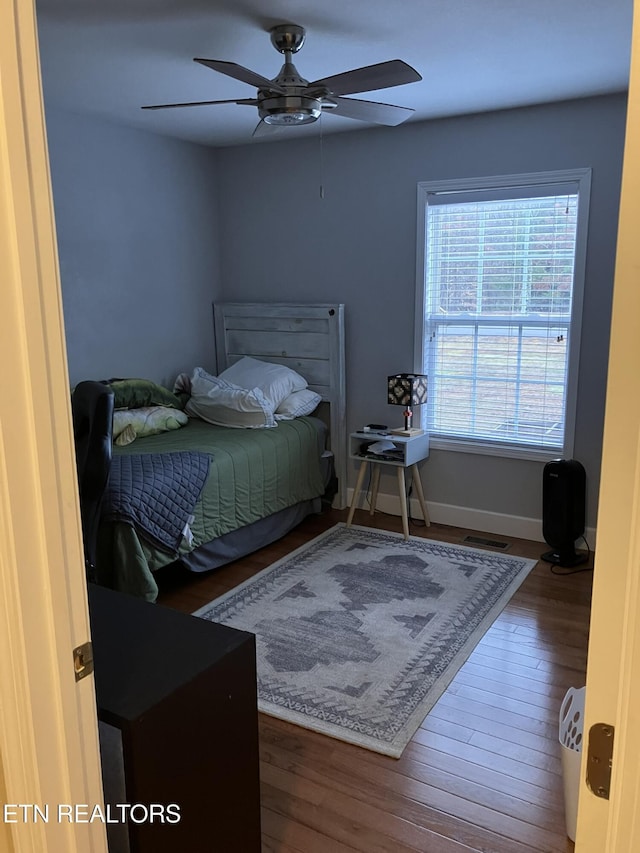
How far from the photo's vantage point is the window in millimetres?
3809

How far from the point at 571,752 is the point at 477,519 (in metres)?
2.55

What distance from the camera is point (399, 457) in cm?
413

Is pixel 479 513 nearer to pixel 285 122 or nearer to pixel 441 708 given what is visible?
pixel 441 708

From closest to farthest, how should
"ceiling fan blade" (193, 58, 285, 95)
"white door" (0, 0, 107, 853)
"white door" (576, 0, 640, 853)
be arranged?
1. "white door" (576, 0, 640, 853)
2. "white door" (0, 0, 107, 853)
3. "ceiling fan blade" (193, 58, 285, 95)

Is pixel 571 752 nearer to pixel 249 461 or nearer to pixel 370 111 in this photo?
pixel 249 461

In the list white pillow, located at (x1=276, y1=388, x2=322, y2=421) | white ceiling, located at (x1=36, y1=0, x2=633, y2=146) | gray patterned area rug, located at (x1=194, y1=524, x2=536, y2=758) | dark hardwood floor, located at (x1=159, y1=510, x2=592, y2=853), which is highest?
white ceiling, located at (x1=36, y1=0, x2=633, y2=146)

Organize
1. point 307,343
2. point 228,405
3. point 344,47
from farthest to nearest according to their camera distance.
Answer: point 307,343, point 228,405, point 344,47

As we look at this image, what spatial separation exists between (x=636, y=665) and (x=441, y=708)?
2.02 metres

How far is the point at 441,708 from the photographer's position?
8.21ft

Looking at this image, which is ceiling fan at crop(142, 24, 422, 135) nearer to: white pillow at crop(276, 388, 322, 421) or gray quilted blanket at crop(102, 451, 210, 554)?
gray quilted blanket at crop(102, 451, 210, 554)

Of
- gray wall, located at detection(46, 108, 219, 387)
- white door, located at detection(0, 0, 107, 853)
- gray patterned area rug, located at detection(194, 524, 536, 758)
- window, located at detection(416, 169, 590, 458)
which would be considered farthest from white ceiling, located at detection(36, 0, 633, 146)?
gray patterned area rug, located at detection(194, 524, 536, 758)

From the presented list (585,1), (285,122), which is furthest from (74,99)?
(585,1)

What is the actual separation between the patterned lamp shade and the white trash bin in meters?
2.36

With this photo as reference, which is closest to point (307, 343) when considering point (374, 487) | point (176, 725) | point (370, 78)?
point (374, 487)
